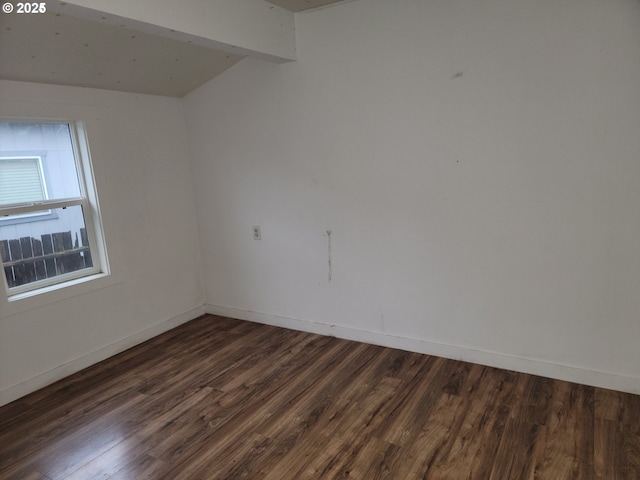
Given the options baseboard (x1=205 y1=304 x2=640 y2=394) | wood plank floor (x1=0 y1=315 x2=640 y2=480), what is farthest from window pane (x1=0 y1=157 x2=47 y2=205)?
baseboard (x1=205 y1=304 x2=640 y2=394)

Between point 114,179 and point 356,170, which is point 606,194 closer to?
point 356,170

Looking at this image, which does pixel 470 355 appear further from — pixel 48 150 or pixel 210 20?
pixel 48 150

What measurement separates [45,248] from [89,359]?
87 centimetres

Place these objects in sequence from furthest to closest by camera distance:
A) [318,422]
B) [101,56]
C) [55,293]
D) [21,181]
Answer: [55,293]
[21,181]
[101,56]
[318,422]

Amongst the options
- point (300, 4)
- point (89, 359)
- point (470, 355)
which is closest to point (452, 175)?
point (470, 355)

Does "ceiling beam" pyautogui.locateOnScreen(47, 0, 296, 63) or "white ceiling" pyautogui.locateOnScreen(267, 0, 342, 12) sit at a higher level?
"white ceiling" pyautogui.locateOnScreen(267, 0, 342, 12)

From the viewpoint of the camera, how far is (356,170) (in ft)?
9.84

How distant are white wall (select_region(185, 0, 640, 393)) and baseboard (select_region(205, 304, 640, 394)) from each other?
12 mm

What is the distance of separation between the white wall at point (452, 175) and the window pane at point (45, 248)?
1.20 m

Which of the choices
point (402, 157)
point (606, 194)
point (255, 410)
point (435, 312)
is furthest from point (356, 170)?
point (255, 410)

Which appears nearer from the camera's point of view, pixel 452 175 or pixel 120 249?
pixel 452 175

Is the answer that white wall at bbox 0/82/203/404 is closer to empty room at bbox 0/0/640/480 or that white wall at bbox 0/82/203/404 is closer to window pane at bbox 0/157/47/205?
empty room at bbox 0/0/640/480

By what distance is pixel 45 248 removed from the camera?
2928 mm

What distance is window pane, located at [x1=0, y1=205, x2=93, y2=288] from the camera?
107 inches
